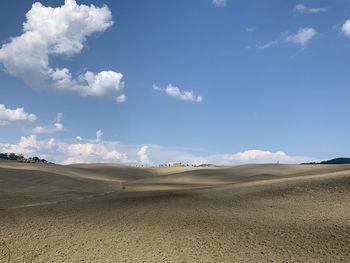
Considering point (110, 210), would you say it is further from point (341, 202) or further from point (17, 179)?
point (17, 179)

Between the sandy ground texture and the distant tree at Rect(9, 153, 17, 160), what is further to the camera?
the distant tree at Rect(9, 153, 17, 160)

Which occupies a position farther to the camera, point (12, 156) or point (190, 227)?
point (12, 156)

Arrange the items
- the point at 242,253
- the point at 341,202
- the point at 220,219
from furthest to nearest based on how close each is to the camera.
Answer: the point at 341,202 < the point at 220,219 < the point at 242,253

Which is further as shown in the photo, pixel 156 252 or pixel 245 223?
pixel 245 223

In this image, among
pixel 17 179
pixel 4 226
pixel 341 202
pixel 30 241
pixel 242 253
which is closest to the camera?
pixel 242 253

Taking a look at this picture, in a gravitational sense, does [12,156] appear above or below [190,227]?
above

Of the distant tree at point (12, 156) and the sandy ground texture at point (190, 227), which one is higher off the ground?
the distant tree at point (12, 156)

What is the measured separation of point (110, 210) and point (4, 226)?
6558 millimetres

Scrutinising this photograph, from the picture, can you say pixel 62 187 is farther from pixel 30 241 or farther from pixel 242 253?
pixel 242 253

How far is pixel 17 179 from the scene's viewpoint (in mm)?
46500

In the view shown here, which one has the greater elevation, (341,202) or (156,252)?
(341,202)

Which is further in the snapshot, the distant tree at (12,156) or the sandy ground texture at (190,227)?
the distant tree at (12,156)

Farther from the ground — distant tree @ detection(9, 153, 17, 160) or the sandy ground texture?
distant tree @ detection(9, 153, 17, 160)

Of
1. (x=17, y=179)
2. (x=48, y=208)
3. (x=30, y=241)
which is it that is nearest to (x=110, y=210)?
(x=48, y=208)
